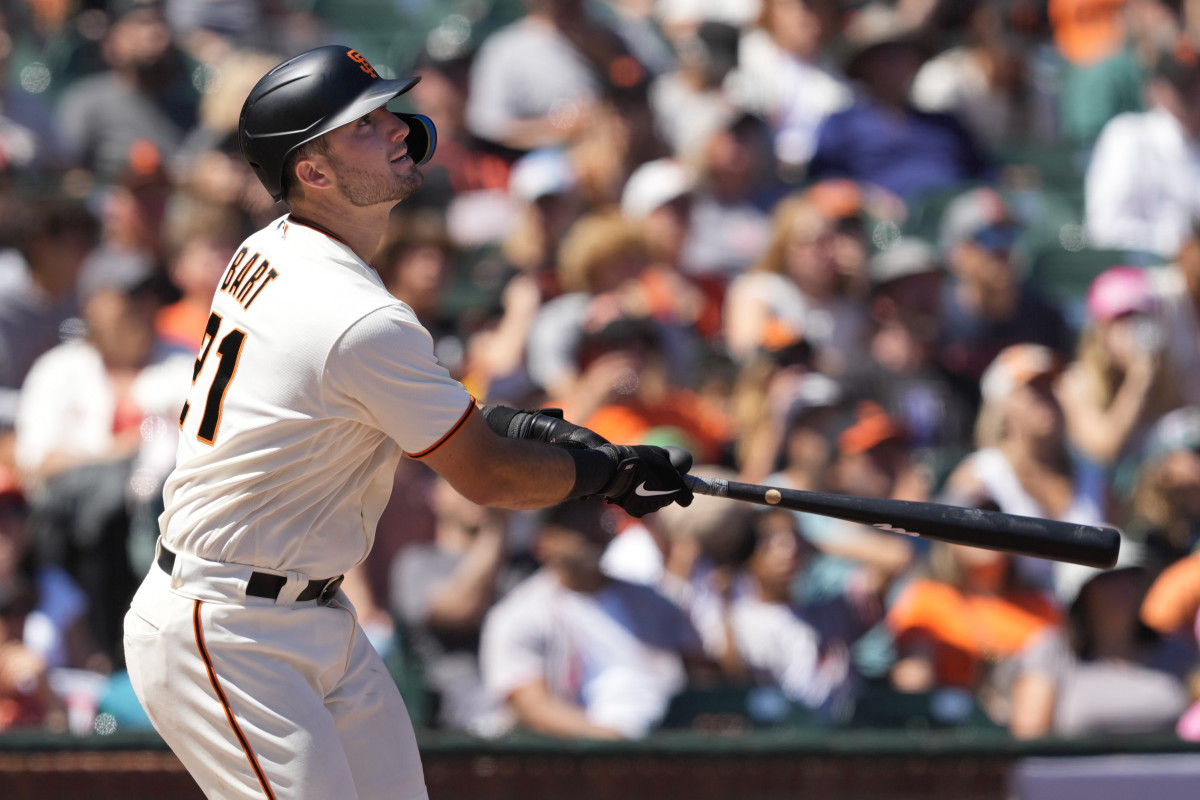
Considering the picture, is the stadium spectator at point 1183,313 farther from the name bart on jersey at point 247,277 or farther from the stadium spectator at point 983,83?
the name bart on jersey at point 247,277

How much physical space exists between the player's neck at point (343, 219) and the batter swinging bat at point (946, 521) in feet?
2.46

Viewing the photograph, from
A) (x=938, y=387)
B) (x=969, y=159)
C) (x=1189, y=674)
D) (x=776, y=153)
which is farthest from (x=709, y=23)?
(x=1189, y=674)

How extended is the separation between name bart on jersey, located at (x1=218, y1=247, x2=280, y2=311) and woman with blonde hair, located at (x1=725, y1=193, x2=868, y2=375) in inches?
131

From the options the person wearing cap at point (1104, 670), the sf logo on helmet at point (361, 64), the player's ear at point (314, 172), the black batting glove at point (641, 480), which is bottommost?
the person wearing cap at point (1104, 670)

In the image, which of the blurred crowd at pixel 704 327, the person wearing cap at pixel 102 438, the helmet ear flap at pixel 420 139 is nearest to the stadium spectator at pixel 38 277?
the blurred crowd at pixel 704 327

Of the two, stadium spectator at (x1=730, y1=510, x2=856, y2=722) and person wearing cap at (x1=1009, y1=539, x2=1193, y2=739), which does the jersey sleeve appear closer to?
stadium spectator at (x1=730, y1=510, x2=856, y2=722)

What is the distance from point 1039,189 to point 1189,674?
9.65ft

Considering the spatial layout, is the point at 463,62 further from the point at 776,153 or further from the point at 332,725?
the point at 332,725

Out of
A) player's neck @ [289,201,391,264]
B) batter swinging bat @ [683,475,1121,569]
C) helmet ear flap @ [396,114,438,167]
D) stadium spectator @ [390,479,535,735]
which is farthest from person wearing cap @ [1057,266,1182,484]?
player's neck @ [289,201,391,264]

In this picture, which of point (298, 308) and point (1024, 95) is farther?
point (1024, 95)

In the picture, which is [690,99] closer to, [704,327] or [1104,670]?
[704,327]

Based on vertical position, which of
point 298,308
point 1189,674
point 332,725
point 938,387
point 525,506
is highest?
point 298,308

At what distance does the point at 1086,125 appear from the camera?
7473 mm

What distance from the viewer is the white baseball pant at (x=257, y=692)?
8.11 feet
